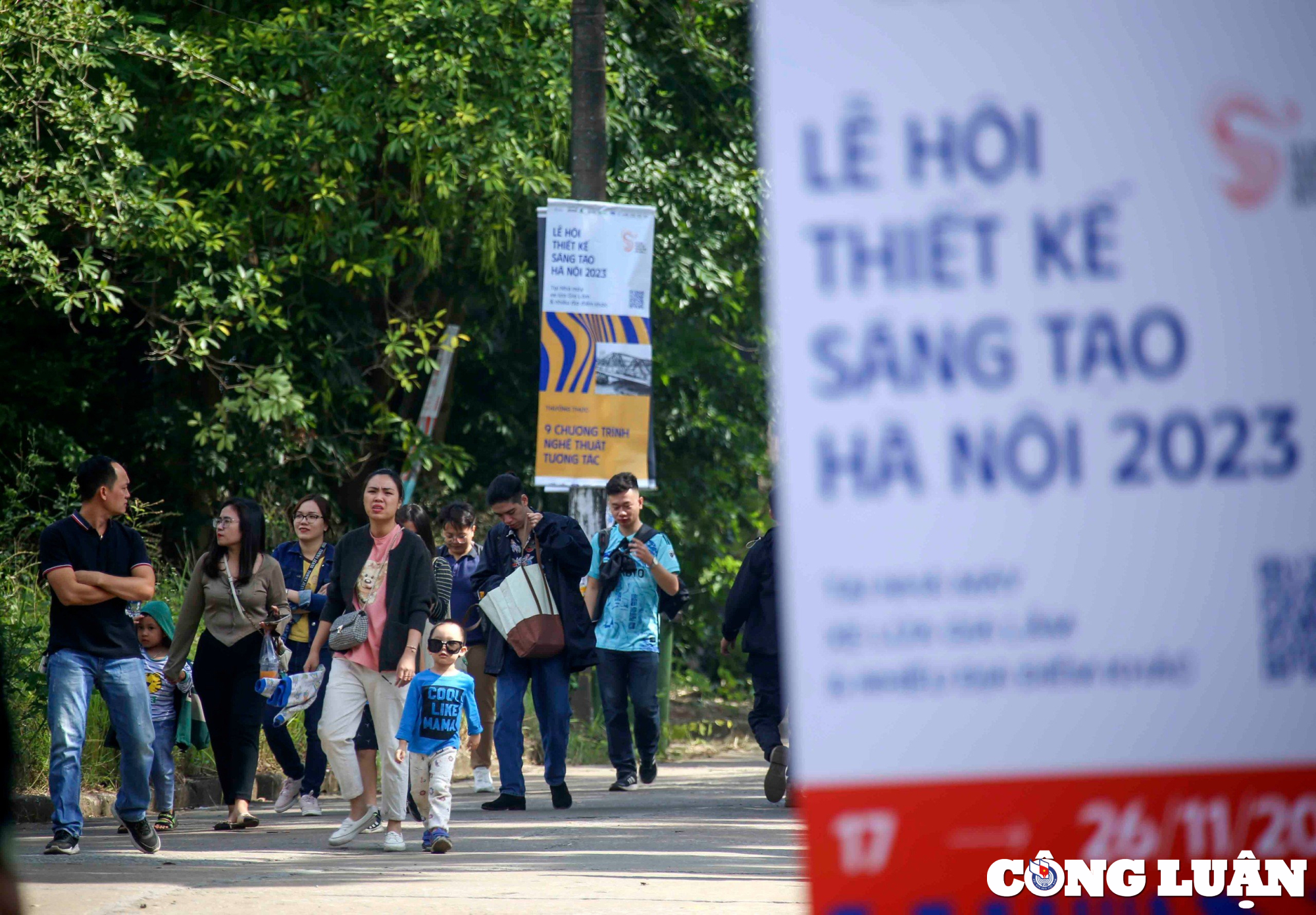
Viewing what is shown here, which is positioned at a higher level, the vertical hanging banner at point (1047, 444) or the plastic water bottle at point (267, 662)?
the vertical hanging banner at point (1047, 444)

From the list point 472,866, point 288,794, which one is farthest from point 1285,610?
point 288,794

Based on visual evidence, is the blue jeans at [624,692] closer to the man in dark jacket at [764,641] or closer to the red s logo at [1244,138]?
the man in dark jacket at [764,641]

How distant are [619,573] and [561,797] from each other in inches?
65.6

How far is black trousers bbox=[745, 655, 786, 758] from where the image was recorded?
1016 centimetres

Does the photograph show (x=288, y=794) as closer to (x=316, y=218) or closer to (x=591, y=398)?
(x=591, y=398)

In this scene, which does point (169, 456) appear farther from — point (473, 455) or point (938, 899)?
point (938, 899)

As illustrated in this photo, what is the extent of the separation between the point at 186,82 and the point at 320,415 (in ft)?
11.9

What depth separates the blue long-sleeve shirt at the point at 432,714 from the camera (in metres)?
8.13

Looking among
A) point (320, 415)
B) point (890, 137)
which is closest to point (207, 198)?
point (320, 415)

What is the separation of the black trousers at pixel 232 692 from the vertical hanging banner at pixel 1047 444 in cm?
746

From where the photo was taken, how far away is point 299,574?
1058 centimetres

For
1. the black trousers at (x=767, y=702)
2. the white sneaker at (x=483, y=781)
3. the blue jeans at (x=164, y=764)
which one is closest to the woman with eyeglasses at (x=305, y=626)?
the blue jeans at (x=164, y=764)

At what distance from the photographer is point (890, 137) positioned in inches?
94.3

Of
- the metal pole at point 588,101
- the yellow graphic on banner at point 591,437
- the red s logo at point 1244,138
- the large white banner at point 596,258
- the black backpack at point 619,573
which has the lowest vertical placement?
the black backpack at point 619,573
